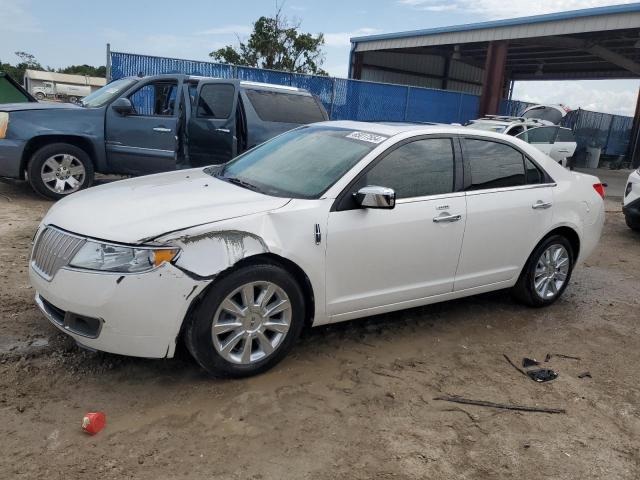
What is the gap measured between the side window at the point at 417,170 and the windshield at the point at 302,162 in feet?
0.50

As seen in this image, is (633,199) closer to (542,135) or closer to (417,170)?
(417,170)

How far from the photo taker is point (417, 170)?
155 inches

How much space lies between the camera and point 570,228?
4840mm

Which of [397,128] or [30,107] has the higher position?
[397,128]

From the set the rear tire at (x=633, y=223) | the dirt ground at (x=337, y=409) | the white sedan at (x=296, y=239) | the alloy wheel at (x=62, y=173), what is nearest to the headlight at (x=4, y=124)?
the alloy wheel at (x=62, y=173)

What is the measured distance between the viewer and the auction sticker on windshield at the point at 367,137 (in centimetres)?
387

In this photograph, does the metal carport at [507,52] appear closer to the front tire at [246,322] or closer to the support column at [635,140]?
the support column at [635,140]

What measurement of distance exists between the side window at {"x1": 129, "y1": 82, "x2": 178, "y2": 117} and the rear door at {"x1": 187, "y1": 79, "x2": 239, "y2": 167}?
1.85ft

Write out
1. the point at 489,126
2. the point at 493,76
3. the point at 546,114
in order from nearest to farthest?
the point at 489,126 < the point at 546,114 < the point at 493,76

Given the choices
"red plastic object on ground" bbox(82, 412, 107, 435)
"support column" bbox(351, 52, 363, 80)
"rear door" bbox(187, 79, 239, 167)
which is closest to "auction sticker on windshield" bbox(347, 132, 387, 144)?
"red plastic object on ground" bbox(82, 412, 107, 435)

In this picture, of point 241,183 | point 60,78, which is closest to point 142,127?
point 241,183

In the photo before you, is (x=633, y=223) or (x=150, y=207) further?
(x=633, y=223)

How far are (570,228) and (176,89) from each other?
5.66 m

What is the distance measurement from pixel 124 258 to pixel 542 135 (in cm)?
1454
